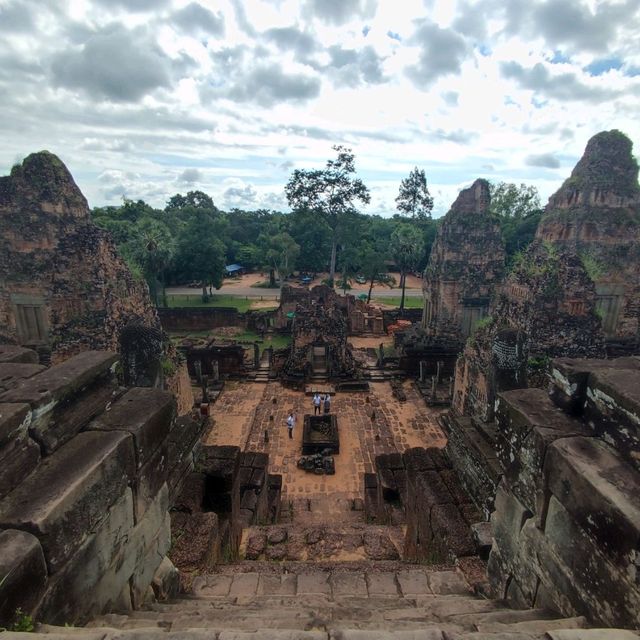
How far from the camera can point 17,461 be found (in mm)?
2717

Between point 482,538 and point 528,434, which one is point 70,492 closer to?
point 528,434

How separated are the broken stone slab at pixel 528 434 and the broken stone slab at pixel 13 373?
13.7ft

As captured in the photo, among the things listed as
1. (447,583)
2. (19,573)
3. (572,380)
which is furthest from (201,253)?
(19,573)

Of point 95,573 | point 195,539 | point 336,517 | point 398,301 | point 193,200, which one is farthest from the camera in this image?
point 193,200

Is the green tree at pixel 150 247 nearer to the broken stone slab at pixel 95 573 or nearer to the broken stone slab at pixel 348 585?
the broken stone slab at pixel 348 585

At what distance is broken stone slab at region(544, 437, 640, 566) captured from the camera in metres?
2.36

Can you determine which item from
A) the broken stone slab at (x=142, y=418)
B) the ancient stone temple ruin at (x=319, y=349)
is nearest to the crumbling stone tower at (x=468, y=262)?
the ancient stone temple ruin at (x=319, y=349)

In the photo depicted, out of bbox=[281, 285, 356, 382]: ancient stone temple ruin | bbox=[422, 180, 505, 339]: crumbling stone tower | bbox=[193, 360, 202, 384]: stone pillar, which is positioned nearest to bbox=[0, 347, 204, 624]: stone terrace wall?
bbox=[193, 360, 202, 384]: stone pillar

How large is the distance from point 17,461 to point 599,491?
12.1 feet

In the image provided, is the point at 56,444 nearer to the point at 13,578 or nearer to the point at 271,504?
the point at 13,578

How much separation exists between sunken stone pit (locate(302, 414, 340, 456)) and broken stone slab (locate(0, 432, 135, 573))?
36.4 feet

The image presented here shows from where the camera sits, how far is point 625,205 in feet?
47.5

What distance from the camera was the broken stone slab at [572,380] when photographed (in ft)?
11.2

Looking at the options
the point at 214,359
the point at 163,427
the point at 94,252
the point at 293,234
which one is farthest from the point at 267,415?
the point at 293,234
